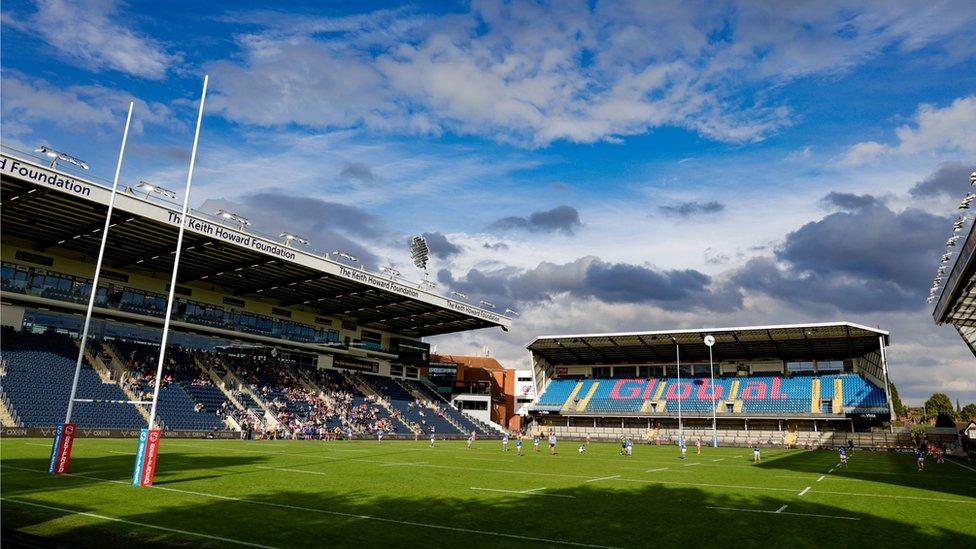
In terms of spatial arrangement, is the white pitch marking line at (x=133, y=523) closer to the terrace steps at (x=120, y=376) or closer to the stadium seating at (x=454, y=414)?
the terrace steps at (x=120, y=376)

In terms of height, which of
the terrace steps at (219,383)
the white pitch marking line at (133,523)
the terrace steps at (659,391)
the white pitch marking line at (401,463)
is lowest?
the white pitch marking line at (401,463)

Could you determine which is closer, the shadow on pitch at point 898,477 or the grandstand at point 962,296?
the shadow on pitch at point 898,477

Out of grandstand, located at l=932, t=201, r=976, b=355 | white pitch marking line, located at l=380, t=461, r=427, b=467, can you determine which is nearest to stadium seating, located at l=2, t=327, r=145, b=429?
white pitch marking line, located at l=380, t=461, r=427, b=467

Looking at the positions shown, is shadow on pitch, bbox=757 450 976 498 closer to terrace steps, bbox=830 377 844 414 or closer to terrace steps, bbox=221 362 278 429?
terrace steps, bbox=830 377 844 414

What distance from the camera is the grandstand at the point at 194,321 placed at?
130 ft

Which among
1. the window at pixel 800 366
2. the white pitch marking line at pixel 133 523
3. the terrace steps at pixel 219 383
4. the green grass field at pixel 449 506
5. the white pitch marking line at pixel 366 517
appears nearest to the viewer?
the white pitch marking line at pixel 133 523

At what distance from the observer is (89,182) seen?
118ft

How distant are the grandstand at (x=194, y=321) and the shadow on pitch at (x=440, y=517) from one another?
22428 millimetres

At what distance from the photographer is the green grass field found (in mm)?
12906

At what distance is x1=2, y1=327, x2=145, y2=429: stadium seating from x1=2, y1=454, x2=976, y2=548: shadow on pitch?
67.0ft

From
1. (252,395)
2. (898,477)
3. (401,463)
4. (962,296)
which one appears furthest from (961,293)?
(252,395)

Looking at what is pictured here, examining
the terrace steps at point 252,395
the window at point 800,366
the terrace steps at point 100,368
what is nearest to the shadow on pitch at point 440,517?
the terrace steps at point 100,368

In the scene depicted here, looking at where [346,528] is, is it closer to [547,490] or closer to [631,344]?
[547,490]

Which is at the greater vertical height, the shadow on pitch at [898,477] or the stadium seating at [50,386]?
the stadium seating at [50,386]
